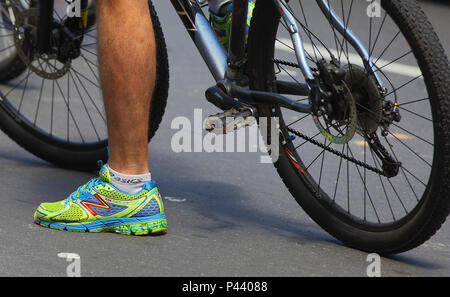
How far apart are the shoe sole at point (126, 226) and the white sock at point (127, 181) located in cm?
11

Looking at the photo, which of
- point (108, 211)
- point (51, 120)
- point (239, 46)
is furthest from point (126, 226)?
point (51, 120)

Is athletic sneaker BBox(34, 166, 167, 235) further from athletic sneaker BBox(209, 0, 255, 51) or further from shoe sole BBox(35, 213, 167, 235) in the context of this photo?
athletic sneaker BBox(209, 0, 255, 51)

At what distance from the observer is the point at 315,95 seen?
307cm

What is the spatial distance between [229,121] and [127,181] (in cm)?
41

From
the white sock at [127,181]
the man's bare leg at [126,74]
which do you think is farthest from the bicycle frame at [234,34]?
the white sock at [127,181]

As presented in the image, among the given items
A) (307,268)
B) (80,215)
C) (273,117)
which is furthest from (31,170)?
(307,268)

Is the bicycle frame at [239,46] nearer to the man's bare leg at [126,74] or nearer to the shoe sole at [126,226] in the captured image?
the man's bare leg at [126,74]

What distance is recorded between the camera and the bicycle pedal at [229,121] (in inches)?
128

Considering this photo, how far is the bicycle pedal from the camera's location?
3262 mm

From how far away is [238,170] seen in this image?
14.0 feet

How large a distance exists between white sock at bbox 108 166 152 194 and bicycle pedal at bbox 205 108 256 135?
289mm

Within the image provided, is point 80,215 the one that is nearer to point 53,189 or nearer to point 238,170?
point 53,189

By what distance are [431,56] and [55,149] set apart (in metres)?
1.88

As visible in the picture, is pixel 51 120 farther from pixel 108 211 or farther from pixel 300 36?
pixel 300 36
